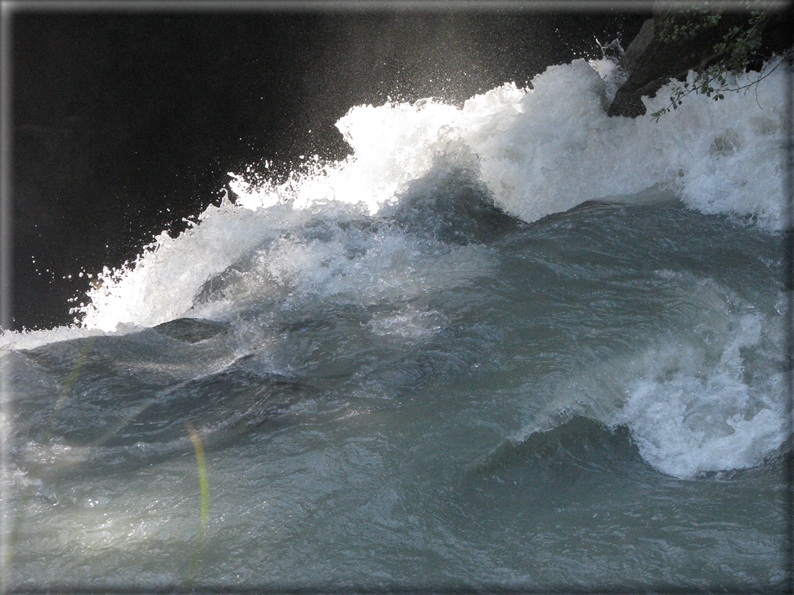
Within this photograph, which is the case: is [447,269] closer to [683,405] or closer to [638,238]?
[638,238]

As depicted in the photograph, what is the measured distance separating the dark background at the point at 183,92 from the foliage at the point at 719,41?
249cm

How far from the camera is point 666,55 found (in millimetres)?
6277

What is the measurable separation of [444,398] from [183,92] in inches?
243

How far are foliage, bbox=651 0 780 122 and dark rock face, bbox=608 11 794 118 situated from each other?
0.05 meters

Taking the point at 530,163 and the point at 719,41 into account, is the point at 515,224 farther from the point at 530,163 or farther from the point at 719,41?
the point at 719,41

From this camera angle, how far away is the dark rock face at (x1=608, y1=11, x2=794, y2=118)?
5809 mm

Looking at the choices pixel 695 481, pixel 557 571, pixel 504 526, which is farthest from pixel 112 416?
pixel 695 481

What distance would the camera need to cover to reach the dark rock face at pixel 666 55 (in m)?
5.81

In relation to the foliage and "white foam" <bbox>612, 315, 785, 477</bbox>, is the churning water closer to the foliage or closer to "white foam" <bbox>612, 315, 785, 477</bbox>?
"white foam" <bbox>612, 315, 785, 477</bbox>

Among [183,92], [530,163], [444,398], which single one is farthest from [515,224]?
[183,92]

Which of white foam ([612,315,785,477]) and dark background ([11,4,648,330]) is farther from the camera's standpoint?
dark background ([11,4,648,330])

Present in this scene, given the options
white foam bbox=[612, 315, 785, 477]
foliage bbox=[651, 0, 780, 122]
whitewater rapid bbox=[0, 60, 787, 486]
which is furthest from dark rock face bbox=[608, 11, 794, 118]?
white foam bbox=[612, 315, 785, 477]

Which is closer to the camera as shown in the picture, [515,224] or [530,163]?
[515,224]

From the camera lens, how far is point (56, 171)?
8172 millimetres
